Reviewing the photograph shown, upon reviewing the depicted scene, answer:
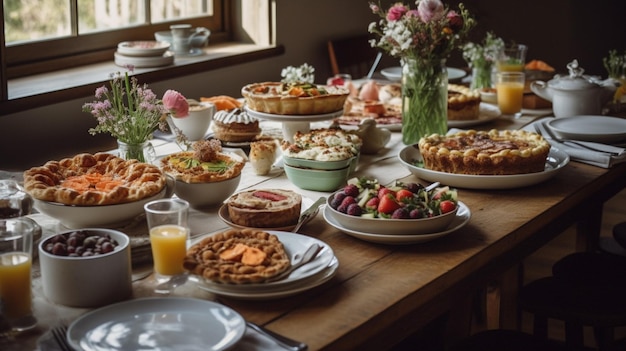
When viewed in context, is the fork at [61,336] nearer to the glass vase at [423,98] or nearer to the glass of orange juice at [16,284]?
the glass of orange juice at [16,284]

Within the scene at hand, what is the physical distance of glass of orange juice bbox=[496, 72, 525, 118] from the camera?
3066 millimetres

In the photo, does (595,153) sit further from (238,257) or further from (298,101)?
(238,257)

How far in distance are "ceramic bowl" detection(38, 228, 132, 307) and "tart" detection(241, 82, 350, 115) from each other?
1.11 meters

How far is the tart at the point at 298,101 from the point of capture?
2525 mm

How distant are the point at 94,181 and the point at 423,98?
112 cm

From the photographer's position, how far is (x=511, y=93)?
3076mm

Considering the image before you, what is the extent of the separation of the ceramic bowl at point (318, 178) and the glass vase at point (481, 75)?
1.44m

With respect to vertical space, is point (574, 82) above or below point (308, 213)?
above

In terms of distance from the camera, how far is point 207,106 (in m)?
2.68

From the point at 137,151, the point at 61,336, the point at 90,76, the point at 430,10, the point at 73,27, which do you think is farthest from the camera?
the point at 73,27

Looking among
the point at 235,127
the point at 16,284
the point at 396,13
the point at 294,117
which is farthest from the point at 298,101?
the point at 16,284

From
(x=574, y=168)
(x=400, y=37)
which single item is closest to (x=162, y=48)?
(x=400, y=37)

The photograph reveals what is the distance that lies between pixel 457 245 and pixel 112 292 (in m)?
0.73

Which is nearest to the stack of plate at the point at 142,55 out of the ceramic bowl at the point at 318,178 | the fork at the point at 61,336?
the ceramic bowl at the point at 318,178
